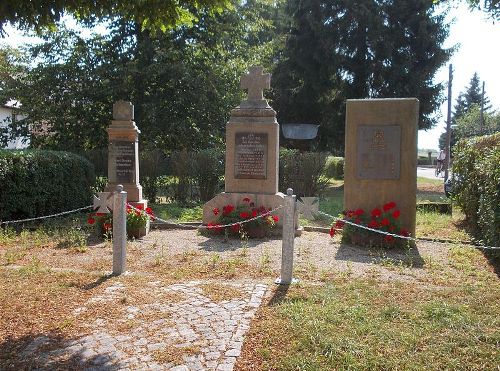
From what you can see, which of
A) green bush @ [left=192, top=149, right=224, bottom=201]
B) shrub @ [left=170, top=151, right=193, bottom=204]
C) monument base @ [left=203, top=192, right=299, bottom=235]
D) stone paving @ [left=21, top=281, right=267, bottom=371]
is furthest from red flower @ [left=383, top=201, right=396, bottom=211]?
shrub @ [left=170, top=151, right=193, bottom=204]

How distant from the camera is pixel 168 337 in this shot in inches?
158

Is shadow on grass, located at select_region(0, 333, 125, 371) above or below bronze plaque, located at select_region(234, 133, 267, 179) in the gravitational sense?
below

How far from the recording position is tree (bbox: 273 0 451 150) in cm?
2212

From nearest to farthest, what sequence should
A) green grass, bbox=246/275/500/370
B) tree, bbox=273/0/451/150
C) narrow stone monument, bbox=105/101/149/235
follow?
green grass, bbox=246/275/500/370 → narrow stone monument, bbox=105/101/149/235 → tree, bbox=273/0/451/150

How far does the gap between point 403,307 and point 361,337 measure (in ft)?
3.06

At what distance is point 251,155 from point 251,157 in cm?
4

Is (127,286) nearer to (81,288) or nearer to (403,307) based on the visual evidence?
(81,288)

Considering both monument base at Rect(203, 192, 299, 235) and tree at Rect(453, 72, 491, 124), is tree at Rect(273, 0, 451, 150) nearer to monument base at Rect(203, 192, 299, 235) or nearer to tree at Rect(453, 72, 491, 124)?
monument base at Rect(203, 192, 299, 235)

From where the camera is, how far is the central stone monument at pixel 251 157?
32.0ft

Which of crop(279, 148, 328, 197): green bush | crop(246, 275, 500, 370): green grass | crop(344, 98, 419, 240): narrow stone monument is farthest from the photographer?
crop(279, 148, 328, 197): green bush

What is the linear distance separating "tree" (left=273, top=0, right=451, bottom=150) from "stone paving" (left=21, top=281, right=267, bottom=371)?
734 inches

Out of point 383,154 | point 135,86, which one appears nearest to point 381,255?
point 383,154

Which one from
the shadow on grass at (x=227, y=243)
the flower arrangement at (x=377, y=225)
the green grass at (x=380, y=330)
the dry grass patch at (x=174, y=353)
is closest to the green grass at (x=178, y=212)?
the shadow on grass at (x=227, y=243)

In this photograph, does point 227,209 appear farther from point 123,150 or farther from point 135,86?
point 135,86
